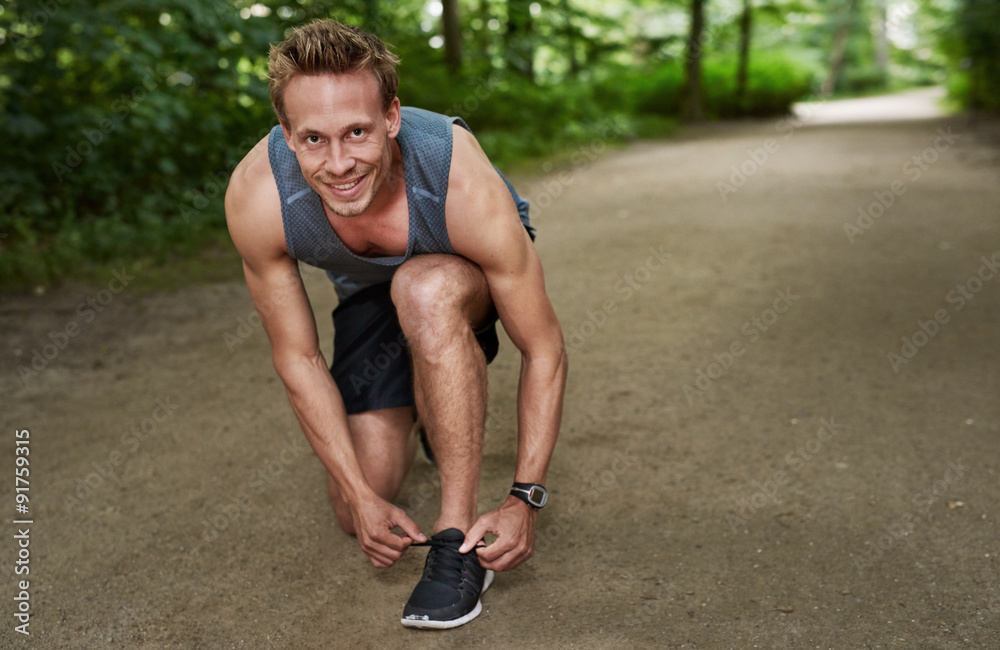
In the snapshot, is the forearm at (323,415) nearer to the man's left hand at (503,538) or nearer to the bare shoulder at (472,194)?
the man's left hand at (503,538)

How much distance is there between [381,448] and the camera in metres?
2.44

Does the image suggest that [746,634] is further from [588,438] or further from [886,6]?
[886,6]

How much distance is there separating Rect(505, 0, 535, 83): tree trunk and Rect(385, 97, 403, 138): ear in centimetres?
1087

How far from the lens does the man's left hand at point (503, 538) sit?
1.93m

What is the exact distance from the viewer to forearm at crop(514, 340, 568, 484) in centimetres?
204

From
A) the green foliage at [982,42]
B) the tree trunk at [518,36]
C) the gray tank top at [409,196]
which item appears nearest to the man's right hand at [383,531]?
the gray tank top at [409,196]

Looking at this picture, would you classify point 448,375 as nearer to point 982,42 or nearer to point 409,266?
point 409,266

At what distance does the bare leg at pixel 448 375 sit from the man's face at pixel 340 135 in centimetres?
24

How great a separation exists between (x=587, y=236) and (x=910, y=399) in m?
3.30

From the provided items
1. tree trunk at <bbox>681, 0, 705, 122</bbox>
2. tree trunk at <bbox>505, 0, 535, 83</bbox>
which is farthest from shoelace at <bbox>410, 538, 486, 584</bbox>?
tree trunk at <bbox>681, 0, 705, 122</bbox>

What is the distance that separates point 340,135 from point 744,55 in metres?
17.8

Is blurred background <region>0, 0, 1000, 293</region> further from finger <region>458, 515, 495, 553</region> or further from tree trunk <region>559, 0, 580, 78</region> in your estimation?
finger <region>458, 515, 495, 553</region>

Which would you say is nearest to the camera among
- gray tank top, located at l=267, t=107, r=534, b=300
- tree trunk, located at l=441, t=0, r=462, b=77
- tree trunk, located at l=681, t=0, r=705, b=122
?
gray tank top, located at l=267, t=107, r=534, b=300

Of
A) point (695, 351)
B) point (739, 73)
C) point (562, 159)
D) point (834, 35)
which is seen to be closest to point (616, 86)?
point (739, 73)
